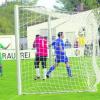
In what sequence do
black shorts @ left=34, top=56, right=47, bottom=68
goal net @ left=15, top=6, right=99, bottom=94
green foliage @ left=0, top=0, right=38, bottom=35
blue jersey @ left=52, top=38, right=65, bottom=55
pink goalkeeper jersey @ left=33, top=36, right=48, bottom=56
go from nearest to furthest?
goal net @ left=15, top=6, right=99, bottom=94 < blue jersey @ left=52, top=38, right=65, bottom=55 < pink goalkeeper jersey @ left=33, top=36, right=48, bottom=56 < black shorts @ left=34, top=56, right=47, bottom=68 < green foliage @ left=0, top=0, right=38, bottom=35

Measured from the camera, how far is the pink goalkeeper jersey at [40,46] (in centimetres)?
1973

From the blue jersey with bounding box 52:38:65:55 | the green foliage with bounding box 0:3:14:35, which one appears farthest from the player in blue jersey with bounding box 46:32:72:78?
the green foliage with bounding box 0:3:14:35

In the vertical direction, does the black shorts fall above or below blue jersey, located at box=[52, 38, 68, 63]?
below

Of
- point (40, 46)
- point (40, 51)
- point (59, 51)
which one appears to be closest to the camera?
point (59, 51)

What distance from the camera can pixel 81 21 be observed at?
17.9 metres

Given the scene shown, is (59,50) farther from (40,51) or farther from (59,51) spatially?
(40,51)

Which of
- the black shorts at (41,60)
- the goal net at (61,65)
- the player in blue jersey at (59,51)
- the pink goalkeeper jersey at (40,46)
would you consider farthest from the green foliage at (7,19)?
the player in blue jersey at (59,51)

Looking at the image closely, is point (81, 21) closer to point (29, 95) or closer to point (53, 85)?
point (53, 85)

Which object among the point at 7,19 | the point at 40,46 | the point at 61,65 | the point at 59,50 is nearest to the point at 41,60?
the point at 40,46

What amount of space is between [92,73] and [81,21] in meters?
1.92

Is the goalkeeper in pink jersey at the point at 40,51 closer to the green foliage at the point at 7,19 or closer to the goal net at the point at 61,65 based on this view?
the goal net at the point at 61,65

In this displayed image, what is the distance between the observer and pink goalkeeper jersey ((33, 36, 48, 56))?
19.7 m

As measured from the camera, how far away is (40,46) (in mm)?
19828

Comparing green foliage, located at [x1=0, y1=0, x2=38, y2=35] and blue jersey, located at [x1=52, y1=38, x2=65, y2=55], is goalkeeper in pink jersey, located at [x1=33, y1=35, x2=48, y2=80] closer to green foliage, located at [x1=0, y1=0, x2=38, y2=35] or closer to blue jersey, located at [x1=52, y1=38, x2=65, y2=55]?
blue jersey, located at [x1=52, y1=38, x2=65, y2=55]
